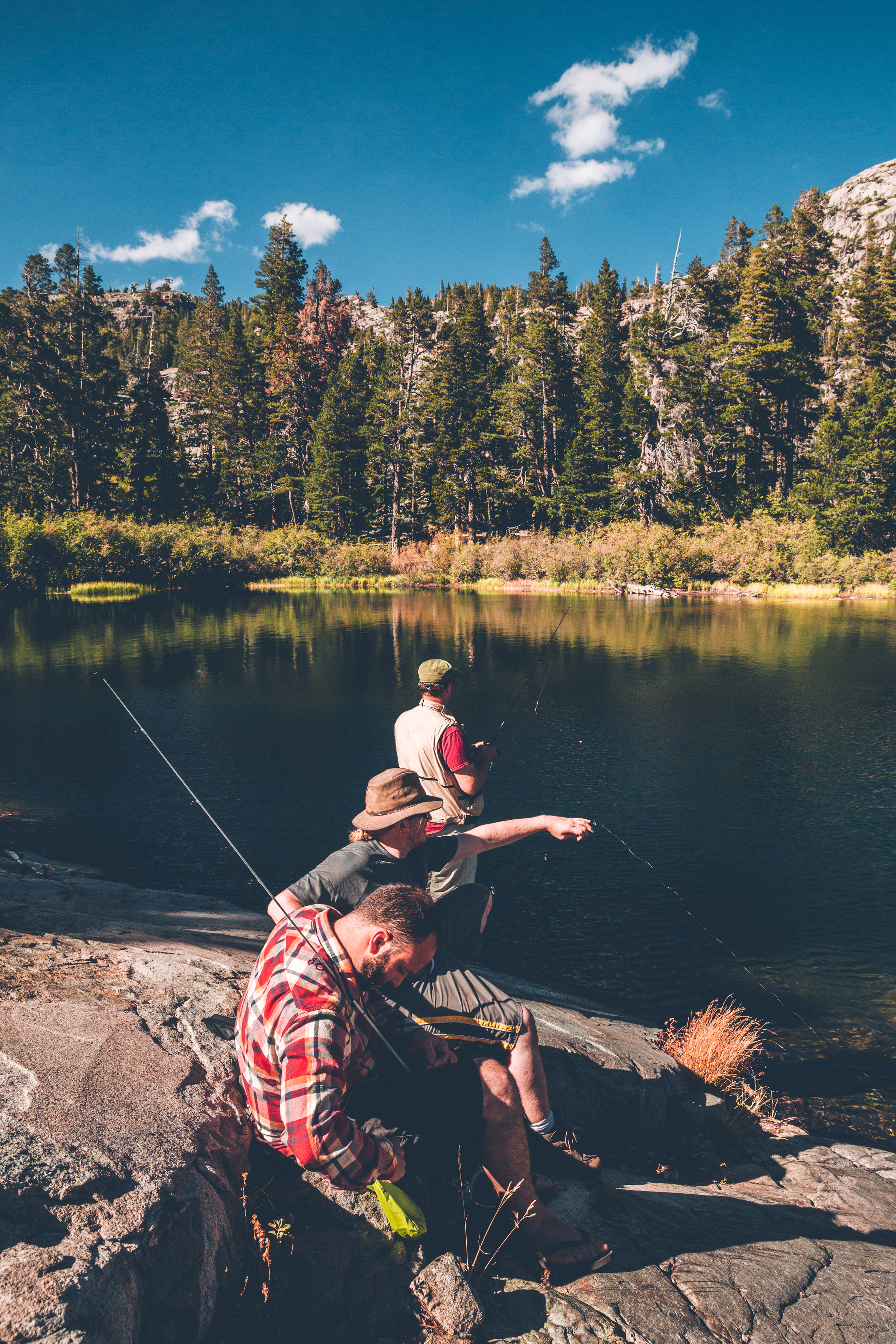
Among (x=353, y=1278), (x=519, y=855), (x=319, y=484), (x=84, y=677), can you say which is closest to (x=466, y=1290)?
(x=353, y=1278)

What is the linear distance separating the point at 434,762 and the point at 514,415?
212 feet

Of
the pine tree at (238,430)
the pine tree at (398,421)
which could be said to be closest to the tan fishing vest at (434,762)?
the pine tree at (398,421)

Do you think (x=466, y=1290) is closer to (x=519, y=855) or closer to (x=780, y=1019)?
(x=780, y=1019)

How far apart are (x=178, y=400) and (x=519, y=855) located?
8614 centimetres

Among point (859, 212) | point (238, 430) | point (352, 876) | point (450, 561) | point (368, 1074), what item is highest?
point (859, 212)

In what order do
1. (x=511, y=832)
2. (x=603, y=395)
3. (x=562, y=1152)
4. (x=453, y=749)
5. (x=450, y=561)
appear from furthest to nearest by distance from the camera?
(x=603, y=395) < (x=450, y=561) < (x=453, y=749) < (x=511, y=832) < (x=562, y=1152)

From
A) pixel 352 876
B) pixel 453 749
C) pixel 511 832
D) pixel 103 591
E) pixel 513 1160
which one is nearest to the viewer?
pixel 513 1160

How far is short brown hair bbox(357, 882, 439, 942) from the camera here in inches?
102

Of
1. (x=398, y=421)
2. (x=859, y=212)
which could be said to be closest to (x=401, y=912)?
(x=398, y=421)

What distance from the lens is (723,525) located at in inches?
2148

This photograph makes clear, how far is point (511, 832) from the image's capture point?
4352mm

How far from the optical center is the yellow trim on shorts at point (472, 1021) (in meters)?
3.17

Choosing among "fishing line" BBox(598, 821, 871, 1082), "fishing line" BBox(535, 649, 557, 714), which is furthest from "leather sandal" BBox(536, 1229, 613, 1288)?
"fishing line" BBox(535, 649, 557, 714)

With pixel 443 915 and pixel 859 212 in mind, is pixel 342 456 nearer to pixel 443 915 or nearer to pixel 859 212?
pixel 443 915
